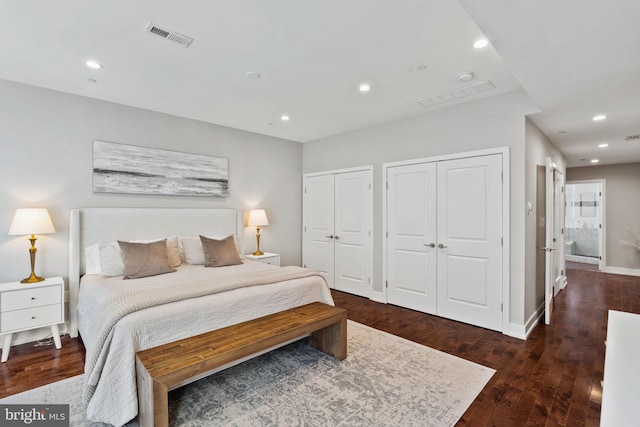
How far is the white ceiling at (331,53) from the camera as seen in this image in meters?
1.86

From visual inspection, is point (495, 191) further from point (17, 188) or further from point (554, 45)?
point (17, 188)

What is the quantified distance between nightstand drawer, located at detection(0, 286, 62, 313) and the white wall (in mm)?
3741

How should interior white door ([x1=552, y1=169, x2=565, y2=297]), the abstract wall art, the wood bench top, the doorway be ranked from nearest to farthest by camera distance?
1. the wood bench top
2. the abstract wall art
3. interior white door ([x1=552, y1=169, x2=565, y2=297])
4. the doorway

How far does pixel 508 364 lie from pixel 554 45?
8.13 ft

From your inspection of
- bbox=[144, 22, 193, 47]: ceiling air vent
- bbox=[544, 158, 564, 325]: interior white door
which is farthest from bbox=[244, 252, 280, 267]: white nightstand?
bbox=[544, 158, 564, 325]: interior white door

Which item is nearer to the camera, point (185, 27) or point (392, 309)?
point (185, 27)

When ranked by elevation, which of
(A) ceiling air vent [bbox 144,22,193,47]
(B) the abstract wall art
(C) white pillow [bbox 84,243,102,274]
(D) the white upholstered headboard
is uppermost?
(A) ceiling air vent [bbox 144,22,193,47]

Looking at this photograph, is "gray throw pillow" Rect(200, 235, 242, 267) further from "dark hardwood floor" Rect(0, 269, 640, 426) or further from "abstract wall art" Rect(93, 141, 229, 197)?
"dark hardwood floor" Rect(0, 269, 640, 426)

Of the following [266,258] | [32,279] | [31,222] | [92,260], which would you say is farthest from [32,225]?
[266,258]

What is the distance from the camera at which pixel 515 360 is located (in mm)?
2678

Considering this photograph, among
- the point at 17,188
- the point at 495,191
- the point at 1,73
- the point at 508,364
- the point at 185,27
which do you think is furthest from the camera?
the point at 495,191

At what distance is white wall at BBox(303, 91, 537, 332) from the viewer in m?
3.19

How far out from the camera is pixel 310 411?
199 centimetres

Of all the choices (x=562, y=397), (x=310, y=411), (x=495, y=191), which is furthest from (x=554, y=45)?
(x=310, y=411)
